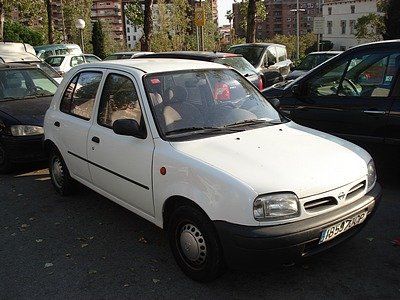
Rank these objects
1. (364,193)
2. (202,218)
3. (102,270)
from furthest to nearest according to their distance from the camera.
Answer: (102,270) < (364,193) < (202,218)

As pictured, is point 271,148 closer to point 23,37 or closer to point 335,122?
point 335,122

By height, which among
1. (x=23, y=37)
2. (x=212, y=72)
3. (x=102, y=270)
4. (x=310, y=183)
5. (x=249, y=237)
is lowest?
(x=102, y=270)

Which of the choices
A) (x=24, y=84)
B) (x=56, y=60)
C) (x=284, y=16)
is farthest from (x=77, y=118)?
(x=284, y=16)

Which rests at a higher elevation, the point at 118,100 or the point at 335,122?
the point at 118,100

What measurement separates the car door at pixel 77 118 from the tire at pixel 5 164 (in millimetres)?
1810

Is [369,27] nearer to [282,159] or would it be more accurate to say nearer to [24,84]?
[24,84]

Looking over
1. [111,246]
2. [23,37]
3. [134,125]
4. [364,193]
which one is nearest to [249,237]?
[364,193]

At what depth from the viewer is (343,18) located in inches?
2682

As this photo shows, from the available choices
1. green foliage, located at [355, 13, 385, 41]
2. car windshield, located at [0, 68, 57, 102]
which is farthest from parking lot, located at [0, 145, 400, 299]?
green foliage, located at [355, 13, 385, 41]

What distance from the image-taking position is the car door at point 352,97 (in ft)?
17.4

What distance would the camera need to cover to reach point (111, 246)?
171 inches

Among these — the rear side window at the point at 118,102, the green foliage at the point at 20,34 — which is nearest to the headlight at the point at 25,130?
the rear side window at the point at 118,102

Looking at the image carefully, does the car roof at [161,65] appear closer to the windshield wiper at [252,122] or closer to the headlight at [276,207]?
the windshield wiper at [252,122]

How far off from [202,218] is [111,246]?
1.42 metres
